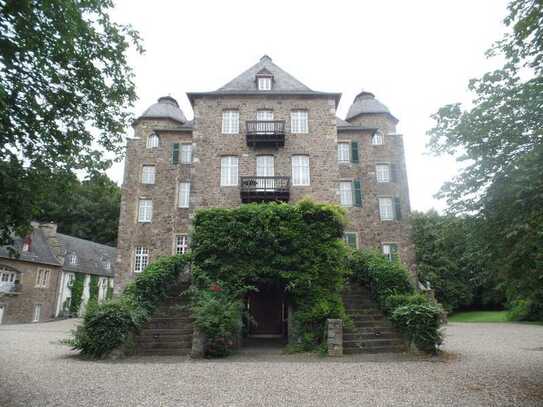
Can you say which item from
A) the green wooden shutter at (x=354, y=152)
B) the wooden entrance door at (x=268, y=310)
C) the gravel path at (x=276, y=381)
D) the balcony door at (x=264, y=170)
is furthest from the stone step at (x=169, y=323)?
the green wooden shutter at (x=354, y=152)

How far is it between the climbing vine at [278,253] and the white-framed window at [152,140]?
13.5 meters

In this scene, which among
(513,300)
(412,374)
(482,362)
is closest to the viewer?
(513,300)

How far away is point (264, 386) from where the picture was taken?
275 inches

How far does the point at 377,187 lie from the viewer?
23984 millimetres

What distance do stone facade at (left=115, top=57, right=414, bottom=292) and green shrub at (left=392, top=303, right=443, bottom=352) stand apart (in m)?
7.87

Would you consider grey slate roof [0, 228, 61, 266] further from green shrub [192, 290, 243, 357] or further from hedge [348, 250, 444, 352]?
hedge [348, 250, 444, 352]

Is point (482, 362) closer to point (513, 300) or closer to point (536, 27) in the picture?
point (513, 300)

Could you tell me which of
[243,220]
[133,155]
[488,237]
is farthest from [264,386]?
[133,155]

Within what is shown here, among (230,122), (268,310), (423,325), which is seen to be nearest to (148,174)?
(230,122)

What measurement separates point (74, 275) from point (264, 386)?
31557mm

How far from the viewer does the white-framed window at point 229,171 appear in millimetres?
18189

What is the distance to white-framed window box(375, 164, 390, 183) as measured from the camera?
80.1 ft

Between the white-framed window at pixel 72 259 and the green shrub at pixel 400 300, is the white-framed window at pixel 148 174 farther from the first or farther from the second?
the green shrub at pixel 400 300

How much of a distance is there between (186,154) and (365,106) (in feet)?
43.0
